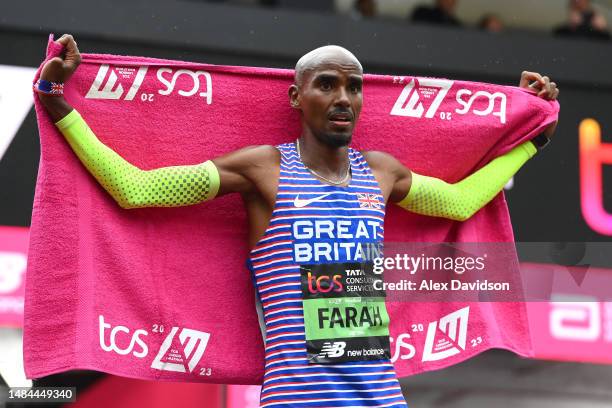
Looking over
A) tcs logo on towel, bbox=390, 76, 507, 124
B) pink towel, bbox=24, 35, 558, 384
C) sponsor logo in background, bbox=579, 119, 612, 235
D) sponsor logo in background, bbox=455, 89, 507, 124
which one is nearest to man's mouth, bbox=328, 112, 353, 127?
pink towel, bbox=24, 35, 558, 384

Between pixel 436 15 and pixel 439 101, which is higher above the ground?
pixel 436 15

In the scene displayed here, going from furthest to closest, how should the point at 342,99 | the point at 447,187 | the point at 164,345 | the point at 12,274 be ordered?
1. the point at 12,274
2. the point at 447,187
3. the point at 164,345
4. the point at 342,99

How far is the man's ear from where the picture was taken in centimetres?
336

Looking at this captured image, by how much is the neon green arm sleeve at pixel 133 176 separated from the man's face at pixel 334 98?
14.9 inches

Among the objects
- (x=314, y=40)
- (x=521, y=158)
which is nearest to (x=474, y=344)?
(x=521, y=158)

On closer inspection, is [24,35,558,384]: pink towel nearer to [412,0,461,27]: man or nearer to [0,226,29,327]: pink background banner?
[0,226,29,327]: pink background banner

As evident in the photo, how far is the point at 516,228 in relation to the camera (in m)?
5.25

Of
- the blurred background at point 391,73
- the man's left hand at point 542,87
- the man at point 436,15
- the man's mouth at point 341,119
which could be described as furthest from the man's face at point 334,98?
the man at point 436,15

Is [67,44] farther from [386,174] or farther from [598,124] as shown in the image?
[598,124]

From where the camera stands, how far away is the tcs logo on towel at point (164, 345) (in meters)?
3.26

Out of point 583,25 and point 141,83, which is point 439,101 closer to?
point 141,83

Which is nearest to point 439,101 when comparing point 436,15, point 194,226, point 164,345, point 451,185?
point 451,185

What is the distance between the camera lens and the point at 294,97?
3373 mm

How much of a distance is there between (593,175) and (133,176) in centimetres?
301
